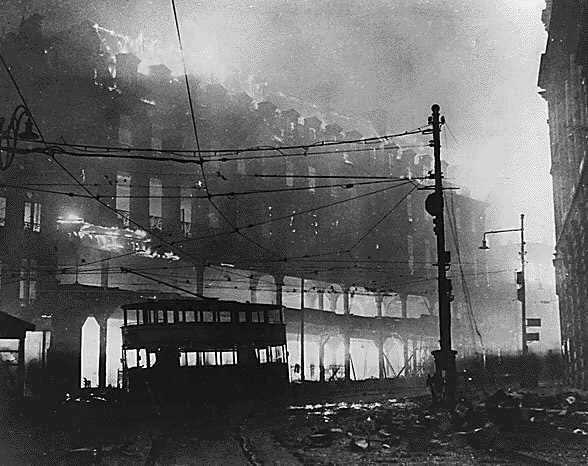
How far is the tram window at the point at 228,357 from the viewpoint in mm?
25222

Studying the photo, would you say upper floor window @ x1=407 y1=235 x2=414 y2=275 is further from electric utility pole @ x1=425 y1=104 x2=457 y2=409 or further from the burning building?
electric utility pole @ x1=425 y1=104 x2=457 y2=409

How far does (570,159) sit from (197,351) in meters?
19.8

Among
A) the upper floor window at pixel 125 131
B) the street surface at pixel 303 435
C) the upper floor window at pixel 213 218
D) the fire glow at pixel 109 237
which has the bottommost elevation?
the street surface at pixel 303 435

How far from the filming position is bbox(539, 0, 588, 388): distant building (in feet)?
89.2

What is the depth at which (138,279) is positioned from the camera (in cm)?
4453

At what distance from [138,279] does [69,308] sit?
8.64 metres

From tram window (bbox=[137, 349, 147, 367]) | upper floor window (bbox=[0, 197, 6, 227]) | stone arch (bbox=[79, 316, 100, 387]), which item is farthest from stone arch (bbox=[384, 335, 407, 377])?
tram window (bbox=[137, 349, 147, 367])

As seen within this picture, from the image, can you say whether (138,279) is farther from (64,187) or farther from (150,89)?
(150,89)

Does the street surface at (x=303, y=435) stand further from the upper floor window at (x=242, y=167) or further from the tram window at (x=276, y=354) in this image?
the upper floor window at (x=242, y=167)

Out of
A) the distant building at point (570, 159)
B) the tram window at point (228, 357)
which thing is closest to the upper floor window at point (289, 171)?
the distant building at point (570, 159)

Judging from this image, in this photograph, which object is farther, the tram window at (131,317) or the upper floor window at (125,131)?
the upper floor window at (125,131)

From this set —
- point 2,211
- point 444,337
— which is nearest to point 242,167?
point 2,211

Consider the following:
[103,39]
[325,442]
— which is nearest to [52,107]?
[103,39]

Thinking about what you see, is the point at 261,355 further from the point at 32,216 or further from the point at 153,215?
the point at 153,215
